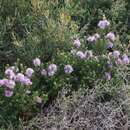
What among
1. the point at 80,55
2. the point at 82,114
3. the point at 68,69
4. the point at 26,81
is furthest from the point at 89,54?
the point at 26,81

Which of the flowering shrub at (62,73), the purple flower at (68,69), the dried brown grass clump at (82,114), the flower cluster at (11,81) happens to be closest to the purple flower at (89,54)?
the flowering shrub at (62,73)

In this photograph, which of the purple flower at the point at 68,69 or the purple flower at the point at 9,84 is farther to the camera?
the purple flower at the point at 68,69

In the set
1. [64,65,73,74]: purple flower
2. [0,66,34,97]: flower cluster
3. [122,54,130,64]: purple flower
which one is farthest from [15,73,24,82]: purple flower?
[122,54,130,64]: purple flower

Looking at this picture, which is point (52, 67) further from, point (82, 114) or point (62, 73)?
point (82, 114)

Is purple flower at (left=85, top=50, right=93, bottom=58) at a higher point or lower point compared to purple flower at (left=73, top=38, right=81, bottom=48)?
lower

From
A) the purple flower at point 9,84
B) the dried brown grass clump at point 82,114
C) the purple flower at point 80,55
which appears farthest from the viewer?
the purple flower at point 80,55

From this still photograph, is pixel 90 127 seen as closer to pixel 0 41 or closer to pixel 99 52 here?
pixel 99 52

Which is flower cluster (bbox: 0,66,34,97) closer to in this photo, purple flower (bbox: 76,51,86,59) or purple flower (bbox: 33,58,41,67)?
purple flower (bbox: 33,58,41,67)

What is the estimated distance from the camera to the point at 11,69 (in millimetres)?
2682

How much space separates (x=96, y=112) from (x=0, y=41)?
0.96 m

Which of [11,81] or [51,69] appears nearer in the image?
[11,81]

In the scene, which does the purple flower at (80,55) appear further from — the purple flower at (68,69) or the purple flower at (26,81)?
the purple flower at (26,81)

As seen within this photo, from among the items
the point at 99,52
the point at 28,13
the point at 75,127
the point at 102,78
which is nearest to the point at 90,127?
the point at 75,127

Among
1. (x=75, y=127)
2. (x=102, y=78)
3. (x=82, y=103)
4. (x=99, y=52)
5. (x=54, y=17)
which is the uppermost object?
(x=54, y=17)
